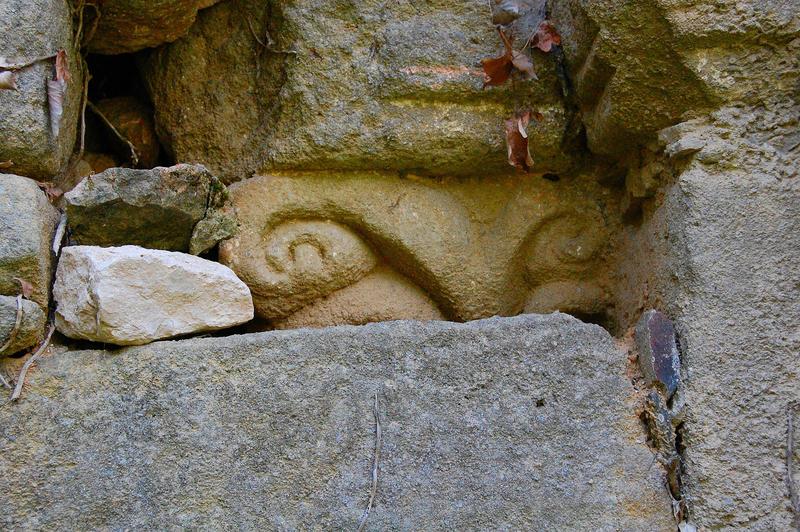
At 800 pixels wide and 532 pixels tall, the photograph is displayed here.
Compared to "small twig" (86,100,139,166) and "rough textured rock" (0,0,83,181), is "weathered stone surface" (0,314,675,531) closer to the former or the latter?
"rough textured rock" (0,0,83,181)

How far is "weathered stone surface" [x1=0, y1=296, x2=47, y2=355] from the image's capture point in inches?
51.4

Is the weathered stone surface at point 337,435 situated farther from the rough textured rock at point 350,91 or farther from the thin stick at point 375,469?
the rough textured rock at point 350,91

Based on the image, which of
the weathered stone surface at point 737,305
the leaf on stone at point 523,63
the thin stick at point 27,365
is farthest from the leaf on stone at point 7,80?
the weathered stone surface at point 737,305

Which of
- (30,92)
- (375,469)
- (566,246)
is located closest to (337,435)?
(375,469)

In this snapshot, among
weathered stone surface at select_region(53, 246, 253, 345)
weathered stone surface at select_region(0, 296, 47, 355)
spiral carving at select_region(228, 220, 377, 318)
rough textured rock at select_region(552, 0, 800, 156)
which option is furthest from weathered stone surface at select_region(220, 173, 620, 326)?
weathered stone surface at select_region(0, 296, 47, 355)

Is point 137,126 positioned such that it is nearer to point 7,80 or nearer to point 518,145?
point 7,80

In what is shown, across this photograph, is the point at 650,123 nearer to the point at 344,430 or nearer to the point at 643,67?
the point at 643,67

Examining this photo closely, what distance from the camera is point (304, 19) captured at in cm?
167

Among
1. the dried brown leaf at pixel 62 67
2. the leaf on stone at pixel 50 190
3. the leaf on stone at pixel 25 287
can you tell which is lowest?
the leaf on stone at pixel 25 287

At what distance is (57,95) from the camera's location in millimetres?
1470

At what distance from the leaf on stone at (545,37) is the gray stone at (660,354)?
0.53m

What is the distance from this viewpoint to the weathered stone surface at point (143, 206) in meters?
1.48

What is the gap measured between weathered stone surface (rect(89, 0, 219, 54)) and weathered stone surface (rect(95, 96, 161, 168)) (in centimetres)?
17

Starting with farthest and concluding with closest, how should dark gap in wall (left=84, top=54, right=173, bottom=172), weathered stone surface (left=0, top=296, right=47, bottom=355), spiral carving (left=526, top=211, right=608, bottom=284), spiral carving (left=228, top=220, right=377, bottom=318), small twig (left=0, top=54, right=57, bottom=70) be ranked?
dark gap in wall (left=84, top=54, right=173, bottom=172) < spiral carving (left=526, top=211, right=608, bottom=284) < spiral carving (left=228, top=220, right=377, bottom=318) < small twig (left=0, top=54, right=57, bottom=70) < weathered stone surface (left=0, top=296, right=47, bottom=355)
